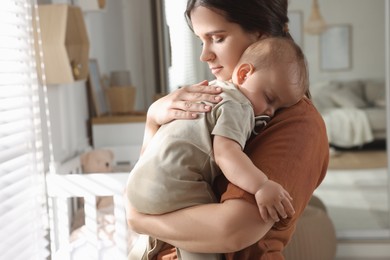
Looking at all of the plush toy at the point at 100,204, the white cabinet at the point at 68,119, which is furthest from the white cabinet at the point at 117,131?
the plush toy at the point at 100,204

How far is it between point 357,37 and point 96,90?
4.79 feet

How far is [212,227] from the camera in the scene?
46.8 inches

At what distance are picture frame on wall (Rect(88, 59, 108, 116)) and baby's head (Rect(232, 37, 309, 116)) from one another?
2.48 m

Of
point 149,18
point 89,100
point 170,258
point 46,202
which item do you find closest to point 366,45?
point 149,18

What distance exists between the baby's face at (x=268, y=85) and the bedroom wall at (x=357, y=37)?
2.40 meters

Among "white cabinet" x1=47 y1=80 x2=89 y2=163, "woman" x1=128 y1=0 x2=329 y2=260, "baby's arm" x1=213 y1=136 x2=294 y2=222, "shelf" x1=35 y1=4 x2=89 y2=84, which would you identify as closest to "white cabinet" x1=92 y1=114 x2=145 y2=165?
"white cabinet" x1=47 y1=80 x2=89 y2=163

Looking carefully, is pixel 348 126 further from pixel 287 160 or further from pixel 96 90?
pixel 287 160

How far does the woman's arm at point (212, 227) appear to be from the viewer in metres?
1.17

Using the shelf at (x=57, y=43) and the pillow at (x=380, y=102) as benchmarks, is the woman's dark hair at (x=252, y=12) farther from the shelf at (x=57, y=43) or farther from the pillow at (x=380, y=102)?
the pillow at (x=380, y=102)

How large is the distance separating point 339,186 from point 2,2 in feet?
7.10

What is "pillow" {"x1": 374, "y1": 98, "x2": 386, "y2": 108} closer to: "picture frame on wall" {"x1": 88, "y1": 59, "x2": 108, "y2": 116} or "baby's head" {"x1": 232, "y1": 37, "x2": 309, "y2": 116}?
"picture frame on wall" {"x1": 88, "y1": 59, "x2": 108, "y2": 116}

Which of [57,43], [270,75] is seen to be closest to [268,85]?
[270,75]

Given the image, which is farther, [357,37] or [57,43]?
[357,37]

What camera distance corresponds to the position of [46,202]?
2.67m
